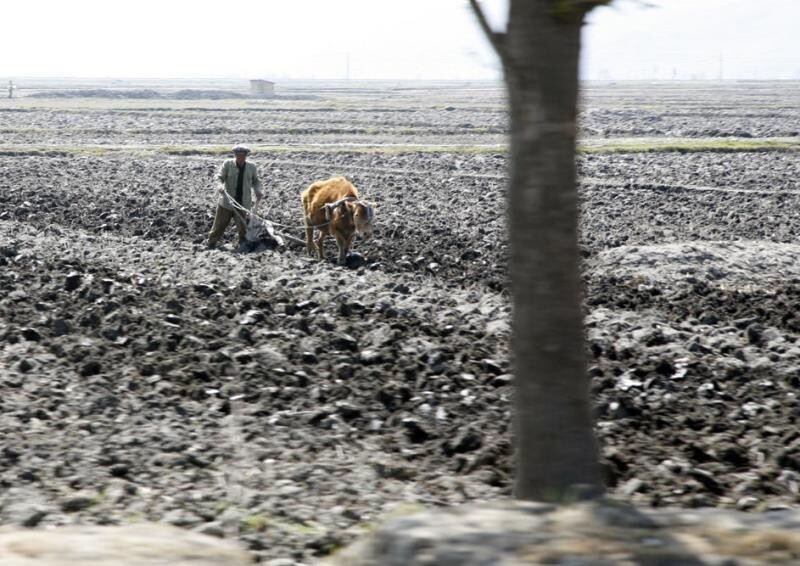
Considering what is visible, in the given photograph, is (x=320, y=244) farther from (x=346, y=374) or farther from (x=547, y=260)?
(x=547, y=260)

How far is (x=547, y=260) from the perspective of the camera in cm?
530

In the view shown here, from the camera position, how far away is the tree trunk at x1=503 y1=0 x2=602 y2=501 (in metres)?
5.21

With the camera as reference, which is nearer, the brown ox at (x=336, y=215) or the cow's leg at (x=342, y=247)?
the brown ox at (x=336, y=215)

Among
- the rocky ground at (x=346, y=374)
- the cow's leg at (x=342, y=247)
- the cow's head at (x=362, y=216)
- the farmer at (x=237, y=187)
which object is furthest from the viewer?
the farmer at (x=237, y=187)

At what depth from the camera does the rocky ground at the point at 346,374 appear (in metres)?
Result: 7.13

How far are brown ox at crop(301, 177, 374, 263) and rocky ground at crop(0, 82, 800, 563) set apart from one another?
63 centimetres

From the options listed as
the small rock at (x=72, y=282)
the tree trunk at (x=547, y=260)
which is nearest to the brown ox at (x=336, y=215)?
the small rock at (x=72, y=282)

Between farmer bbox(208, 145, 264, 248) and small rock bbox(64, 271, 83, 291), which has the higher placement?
farmer bbox(208, 145, 264, 248)

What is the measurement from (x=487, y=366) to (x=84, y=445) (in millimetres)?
3542

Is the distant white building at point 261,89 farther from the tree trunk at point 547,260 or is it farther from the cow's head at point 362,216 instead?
the tree trunk at point 547,260

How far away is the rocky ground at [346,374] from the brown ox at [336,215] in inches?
24.7

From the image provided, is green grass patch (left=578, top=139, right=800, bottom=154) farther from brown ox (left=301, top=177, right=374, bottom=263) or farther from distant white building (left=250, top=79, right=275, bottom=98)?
distant white building (left=250, top=79, right=275, bottom=98)

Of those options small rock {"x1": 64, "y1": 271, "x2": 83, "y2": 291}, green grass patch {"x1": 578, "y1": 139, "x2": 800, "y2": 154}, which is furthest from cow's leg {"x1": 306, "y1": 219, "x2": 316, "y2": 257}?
green grass patch {"x1": 578, "y1": 139, "x2": 800, "y2": 154}

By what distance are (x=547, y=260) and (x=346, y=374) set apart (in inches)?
194
